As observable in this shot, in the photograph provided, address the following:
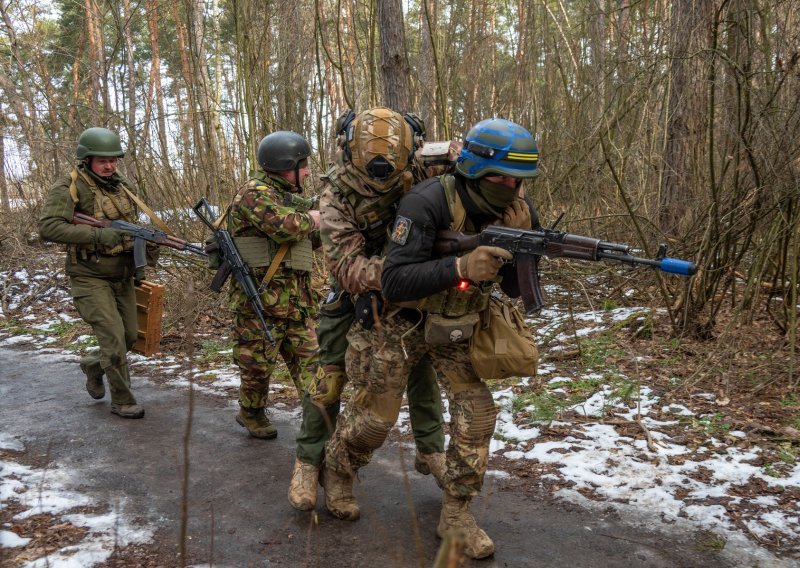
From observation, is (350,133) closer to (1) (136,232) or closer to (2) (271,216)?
(2) (271,216)

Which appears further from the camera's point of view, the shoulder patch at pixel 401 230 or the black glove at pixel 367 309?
the black glove at pixel 367 309

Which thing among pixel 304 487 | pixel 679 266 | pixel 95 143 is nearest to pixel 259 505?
pixel 304 487

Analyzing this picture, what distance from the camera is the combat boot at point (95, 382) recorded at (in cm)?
541

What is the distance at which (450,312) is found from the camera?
9.55 ft

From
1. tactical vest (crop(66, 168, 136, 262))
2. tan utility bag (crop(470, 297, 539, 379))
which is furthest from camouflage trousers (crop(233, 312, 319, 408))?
tan utility bag (crop(470, 297, 539, 379))

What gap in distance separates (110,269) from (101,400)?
1246mm

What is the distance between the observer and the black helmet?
174 inches

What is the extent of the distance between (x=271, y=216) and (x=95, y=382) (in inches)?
92.2

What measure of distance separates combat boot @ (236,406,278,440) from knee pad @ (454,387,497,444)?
6.84 feet

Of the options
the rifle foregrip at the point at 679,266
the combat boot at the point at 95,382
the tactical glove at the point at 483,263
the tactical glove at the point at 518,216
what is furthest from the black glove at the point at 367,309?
the combat boot at the point at 95,382

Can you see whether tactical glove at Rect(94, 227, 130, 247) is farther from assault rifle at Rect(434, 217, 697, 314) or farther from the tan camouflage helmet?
assault rifle at Rect(434, 217, 697, 314)

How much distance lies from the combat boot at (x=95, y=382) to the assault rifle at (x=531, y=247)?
377 centimetres

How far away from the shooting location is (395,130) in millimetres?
2951

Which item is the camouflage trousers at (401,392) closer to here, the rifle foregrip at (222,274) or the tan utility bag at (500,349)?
the tan utility bag at (500,349)
